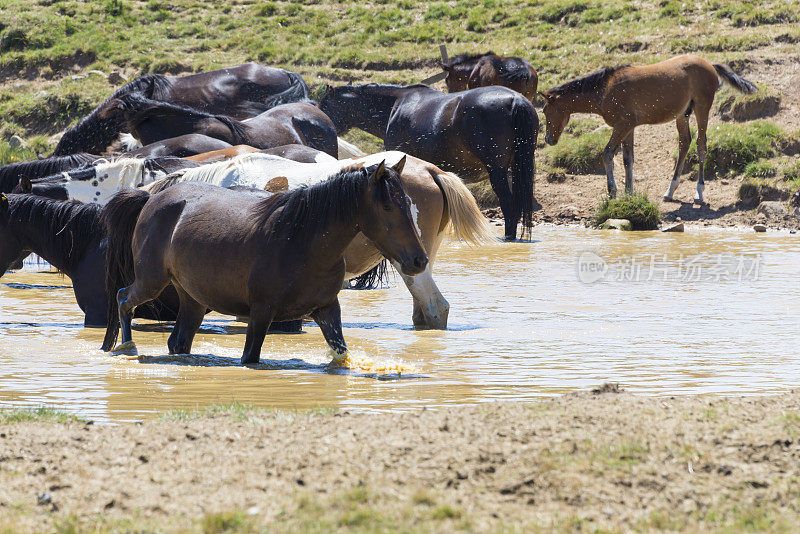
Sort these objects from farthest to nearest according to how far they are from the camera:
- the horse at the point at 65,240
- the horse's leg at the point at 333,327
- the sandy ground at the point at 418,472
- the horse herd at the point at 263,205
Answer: the horse at the point at 65,240, the horse's leg at the point at 333,327, the horse herd at the point at 263,205, the sandy ground at the point at 418,472

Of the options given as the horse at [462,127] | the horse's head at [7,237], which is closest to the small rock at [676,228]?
the horse at [462,127]

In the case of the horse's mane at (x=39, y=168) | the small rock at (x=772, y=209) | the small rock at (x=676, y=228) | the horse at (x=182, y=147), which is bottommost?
the small rock at (x=676, y=228)

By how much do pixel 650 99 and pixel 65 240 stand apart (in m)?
10.9

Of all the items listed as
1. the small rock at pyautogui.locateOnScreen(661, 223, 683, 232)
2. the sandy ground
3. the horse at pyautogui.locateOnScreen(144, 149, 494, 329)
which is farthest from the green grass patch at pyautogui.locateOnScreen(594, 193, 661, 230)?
the sandy ground

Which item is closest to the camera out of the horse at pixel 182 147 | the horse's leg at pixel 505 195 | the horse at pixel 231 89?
the horse at pixel 182 147

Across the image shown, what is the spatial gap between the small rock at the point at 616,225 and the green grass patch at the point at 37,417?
39.7 feet

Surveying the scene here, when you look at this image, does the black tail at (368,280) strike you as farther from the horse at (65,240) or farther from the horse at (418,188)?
the horse at (65,240)

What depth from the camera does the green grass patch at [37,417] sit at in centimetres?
461

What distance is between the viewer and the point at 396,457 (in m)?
3.82

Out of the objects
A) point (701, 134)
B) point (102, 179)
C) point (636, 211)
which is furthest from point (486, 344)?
point (701, 134)

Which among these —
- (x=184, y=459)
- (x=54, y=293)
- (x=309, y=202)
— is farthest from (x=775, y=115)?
(x=184, y=459)

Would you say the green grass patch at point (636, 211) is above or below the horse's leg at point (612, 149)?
below

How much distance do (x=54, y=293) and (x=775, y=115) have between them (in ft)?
44.6

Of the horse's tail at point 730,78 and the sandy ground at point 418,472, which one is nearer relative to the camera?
the sandy ground at point 418,472
